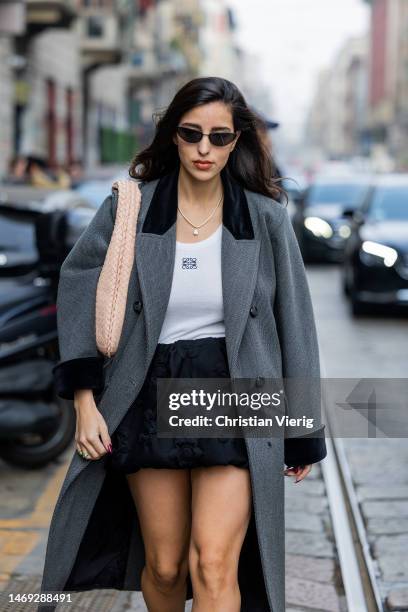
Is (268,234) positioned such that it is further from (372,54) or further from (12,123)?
(372,54)

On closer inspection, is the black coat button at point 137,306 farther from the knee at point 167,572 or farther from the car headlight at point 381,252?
the car headlight at point 381,252

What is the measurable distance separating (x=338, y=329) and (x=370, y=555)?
7130mm

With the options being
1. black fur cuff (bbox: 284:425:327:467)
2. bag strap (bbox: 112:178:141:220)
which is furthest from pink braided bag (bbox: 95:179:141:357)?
black fur cuff (bbox: 284:425:327:467)

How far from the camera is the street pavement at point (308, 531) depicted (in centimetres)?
417

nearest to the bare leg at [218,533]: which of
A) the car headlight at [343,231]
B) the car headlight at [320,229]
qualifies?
the car headlight at [320,229]

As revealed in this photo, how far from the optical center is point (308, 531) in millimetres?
5000

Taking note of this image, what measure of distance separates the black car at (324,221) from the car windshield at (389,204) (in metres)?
3.33

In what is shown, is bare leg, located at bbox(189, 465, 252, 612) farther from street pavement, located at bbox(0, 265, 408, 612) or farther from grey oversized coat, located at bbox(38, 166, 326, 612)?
street pavement, located at bbox(0, 265, 408, 612)

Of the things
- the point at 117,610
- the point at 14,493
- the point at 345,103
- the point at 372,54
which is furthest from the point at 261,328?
the point at 345,103

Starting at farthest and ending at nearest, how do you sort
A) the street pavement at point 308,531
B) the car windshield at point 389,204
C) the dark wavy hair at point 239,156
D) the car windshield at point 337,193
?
the car windshield at point 337,193 → the car windshield at point 389,204 → the street pavement at point 308,531 → the dark wavy hair at point 239,156

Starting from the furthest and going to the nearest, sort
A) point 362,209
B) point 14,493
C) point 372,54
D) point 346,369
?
point 372,54
point 362,209
point 346,369
point 14,493

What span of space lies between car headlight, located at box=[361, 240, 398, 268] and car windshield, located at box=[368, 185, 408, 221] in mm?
904

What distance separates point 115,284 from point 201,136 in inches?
18.6

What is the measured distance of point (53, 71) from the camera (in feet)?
93.5
